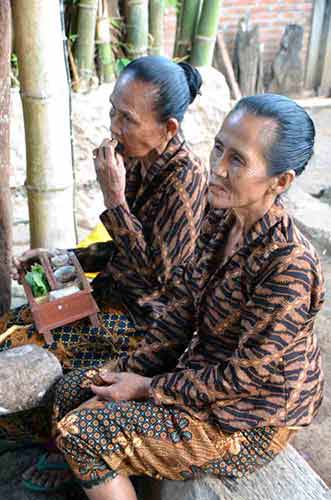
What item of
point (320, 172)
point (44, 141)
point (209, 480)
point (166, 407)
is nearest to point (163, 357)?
point (166, 407)

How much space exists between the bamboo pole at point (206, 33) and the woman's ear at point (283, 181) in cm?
392

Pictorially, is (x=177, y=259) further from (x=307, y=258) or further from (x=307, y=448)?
(x=307, y=448)

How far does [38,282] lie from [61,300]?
171mm

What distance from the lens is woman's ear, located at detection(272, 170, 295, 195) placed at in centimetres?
187

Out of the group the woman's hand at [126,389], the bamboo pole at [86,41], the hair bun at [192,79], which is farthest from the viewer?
the bamboo pole at [86,41]

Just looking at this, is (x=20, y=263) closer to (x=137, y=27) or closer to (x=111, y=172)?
(x=111, y=172)

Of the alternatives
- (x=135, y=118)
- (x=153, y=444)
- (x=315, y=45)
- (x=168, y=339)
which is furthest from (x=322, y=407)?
(x=315, y=45)

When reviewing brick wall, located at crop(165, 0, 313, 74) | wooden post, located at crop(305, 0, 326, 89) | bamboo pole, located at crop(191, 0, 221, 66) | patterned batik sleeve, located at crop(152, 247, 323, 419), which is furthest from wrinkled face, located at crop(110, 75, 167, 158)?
wooden post, located at crop(305, 0, 326, 89)

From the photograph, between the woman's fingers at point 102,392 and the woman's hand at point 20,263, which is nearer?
the woman's fingers at point 102,392

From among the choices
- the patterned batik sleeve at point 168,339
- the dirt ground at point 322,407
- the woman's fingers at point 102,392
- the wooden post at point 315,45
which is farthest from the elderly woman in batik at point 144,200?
the wooden post at point 315,45

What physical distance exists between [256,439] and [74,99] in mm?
3569

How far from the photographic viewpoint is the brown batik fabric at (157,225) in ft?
8.05

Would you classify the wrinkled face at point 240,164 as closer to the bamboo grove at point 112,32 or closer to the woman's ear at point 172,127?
the woman's ear at point 172,127

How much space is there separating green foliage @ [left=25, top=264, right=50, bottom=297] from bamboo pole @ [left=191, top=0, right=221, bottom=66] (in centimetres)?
356
